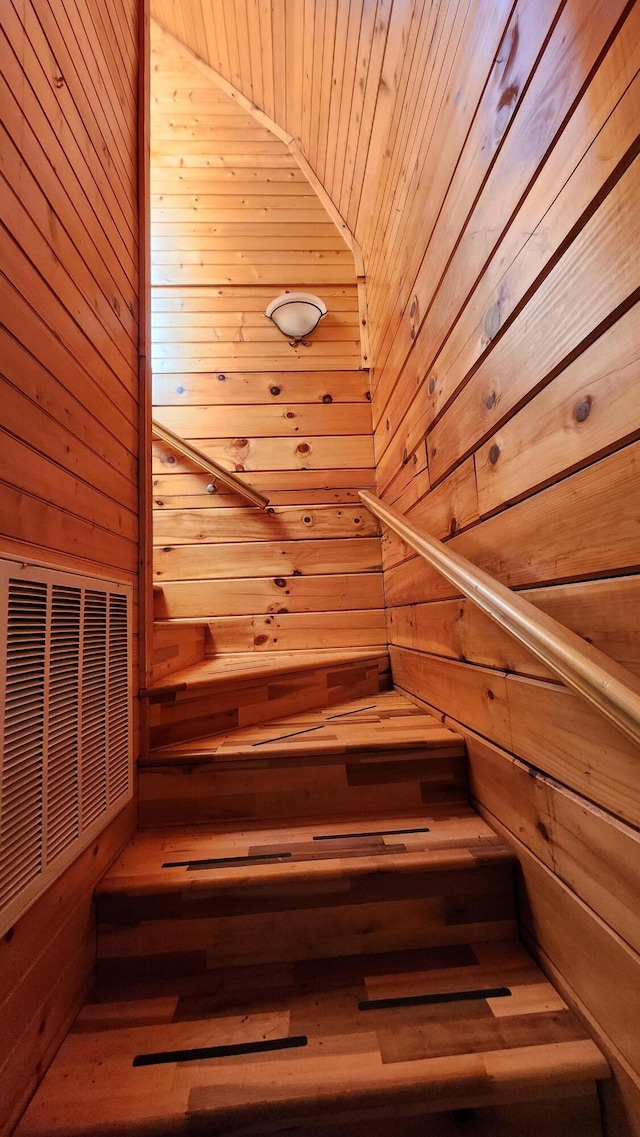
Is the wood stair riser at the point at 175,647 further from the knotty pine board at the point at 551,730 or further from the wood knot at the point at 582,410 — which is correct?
the wood knot at the point at 582,410

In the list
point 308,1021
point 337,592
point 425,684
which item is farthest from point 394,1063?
point 337,592

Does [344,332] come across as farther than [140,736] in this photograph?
Yes

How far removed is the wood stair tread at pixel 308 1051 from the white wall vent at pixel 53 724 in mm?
303

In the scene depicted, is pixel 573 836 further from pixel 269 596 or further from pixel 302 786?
pixel 269 596

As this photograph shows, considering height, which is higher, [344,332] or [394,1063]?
[344,332]

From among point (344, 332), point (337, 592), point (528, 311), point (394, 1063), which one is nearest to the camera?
point (394, 1063)

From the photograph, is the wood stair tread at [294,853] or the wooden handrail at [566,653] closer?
the wooden handrail at [566,653]

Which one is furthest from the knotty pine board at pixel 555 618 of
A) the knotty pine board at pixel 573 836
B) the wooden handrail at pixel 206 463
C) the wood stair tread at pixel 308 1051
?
the wooden handrail at pixel 206 463

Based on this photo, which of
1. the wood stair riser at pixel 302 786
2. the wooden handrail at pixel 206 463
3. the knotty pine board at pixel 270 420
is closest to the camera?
the wood stair riser at pixel 302 786

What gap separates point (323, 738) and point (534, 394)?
1045mm

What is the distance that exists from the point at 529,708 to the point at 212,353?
2340 millimetres

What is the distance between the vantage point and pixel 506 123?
100 centimetres

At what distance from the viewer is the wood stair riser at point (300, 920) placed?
3.14ft

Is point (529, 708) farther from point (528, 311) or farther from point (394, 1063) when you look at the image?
point (528, 311)
